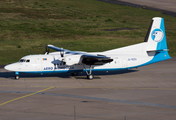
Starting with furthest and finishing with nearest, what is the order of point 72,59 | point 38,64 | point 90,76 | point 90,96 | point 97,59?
point 90,76, point 97,59, point 38,64, point 72,59, point 90,96

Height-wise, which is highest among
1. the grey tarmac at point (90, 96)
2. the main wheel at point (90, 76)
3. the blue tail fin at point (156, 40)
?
the blue tail fin at point (156, 40)

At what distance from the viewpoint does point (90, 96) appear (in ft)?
76.6

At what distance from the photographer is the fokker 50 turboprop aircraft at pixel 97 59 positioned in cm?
2909

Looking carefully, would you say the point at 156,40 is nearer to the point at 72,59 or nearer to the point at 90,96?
the point at 72,59

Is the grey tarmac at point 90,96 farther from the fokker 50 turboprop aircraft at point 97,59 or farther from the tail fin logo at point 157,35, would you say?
the tail fin logo at point 157,35

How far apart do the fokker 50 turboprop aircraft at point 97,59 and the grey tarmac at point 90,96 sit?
49.2 inches

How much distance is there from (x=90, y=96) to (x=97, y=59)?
7.06m

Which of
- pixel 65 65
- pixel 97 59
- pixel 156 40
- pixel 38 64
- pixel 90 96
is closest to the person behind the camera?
pixel 90 96

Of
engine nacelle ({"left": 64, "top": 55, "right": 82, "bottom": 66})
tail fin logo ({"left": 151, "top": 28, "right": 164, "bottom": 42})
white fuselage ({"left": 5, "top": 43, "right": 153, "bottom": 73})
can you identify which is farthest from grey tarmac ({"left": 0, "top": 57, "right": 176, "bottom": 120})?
tail fin logo ({"left": 151, "top": 28, "right": 164, "bottom": 42})

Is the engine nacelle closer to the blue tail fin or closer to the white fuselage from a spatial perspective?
the white fuselage

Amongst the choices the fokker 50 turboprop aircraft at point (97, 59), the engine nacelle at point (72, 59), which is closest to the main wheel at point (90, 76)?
the fokker 50 turboprop aircraft at point (97, 59)

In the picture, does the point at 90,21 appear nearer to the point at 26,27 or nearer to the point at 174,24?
the point at 26,27

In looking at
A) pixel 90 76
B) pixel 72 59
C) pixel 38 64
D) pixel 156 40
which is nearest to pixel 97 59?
pixel 90 76

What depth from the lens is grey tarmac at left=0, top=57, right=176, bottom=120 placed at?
18.6m
